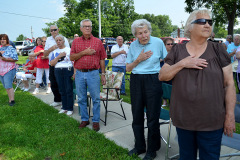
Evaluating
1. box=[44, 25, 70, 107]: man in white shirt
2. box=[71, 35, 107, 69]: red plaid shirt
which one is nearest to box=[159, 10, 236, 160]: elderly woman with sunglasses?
box=[71, 35, 107, 69]: red plaid shirt

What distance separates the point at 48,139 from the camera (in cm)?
359

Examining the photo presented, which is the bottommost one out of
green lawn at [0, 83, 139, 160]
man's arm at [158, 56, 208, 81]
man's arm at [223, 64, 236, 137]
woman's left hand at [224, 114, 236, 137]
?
green lawn at [0, 83, 139, 160]

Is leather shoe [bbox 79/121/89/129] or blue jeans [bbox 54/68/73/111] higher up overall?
blue jeans [bbox 54/68/73/111]

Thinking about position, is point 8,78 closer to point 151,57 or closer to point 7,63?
point 7,63

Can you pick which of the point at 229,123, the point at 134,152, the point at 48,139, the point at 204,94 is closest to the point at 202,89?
the point at 204,94

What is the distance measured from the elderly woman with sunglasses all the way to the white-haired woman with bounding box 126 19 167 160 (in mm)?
899

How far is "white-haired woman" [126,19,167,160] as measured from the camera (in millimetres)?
2680

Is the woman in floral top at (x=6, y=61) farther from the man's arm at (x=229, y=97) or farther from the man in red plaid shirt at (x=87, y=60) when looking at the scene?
the man's arm at (x=229, y=97)

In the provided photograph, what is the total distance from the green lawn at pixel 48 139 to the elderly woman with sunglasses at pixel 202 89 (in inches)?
58.4

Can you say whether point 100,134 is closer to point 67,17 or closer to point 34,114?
point 34,114

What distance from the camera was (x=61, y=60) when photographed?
470 centimetres

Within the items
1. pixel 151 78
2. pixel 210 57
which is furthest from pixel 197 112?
pixel 151 78

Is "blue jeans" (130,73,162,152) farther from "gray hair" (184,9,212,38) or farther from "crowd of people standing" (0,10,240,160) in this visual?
"gray hair" (184,9,212,38)

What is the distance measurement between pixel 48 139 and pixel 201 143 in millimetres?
2713
